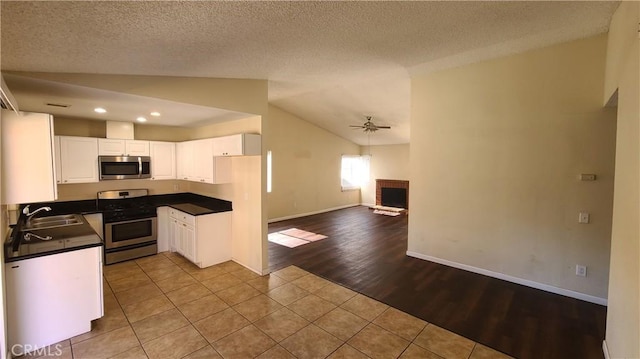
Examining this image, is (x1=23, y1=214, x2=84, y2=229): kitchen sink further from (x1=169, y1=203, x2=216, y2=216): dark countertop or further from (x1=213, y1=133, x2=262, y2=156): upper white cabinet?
(x1=213, y1=133, x2=262, y2=156): upper white cabinet

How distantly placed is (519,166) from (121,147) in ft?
19.1

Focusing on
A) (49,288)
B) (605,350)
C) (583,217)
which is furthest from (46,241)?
(583,217)

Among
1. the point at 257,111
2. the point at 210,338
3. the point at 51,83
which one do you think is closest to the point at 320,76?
the point at 257,111

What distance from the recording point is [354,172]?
10.6 metres

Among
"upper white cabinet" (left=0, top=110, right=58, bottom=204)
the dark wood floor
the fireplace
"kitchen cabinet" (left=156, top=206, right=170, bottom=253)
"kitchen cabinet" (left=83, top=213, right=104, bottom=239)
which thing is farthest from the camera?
the fireplace

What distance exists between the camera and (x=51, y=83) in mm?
2504

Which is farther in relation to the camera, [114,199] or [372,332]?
[114,199]

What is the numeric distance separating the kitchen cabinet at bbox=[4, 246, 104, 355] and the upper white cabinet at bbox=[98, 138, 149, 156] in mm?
2220

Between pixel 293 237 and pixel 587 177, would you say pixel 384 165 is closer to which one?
pixel 293 237

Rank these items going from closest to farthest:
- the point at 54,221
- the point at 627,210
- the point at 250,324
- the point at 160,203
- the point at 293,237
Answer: the point at 627,210 < the point at 250,324 < the point at 54,221 < the point at 160,203 < the point at 293,237

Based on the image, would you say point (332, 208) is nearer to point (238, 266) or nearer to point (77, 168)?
point (238, 266)

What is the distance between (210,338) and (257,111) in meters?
2.74

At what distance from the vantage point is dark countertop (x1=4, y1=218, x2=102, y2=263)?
246 cm

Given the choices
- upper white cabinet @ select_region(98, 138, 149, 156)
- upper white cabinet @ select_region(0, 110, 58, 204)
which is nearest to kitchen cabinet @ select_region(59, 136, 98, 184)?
upper white cabinet @ select_region(98, 138, 149, 156)
